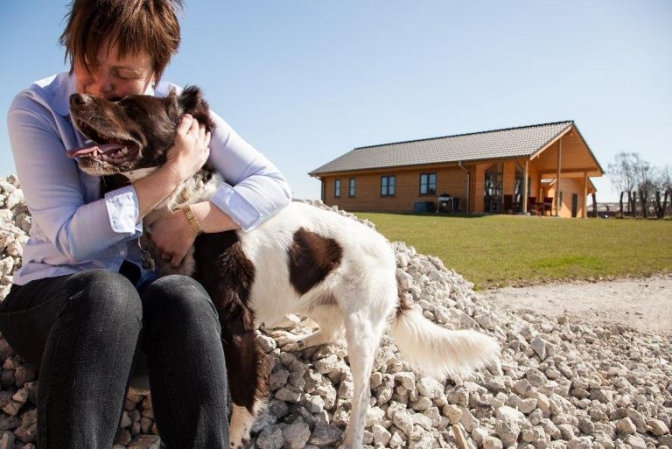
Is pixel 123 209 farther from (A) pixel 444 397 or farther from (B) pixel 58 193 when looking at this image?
(A) pixel 444 397

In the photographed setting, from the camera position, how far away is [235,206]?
2.08 metres

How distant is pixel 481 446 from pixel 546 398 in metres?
0.72

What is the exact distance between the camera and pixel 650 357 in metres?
4.30

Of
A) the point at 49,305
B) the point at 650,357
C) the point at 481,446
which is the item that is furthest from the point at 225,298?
the point at 650,357

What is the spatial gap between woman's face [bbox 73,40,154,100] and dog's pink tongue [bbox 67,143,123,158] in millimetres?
217

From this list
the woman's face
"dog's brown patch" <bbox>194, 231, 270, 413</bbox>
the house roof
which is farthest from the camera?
the house roof

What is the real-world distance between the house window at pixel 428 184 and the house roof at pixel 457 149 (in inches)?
29.8

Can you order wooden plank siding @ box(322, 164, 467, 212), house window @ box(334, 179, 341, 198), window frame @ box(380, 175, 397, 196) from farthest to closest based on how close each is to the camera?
house window @ box(334, 179, 341, 198) < window frame @ box(380, 175, 397, 196) < wooden plank siding @ box(322, 164, 467, 212)

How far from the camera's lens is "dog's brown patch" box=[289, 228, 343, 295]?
2.35 m

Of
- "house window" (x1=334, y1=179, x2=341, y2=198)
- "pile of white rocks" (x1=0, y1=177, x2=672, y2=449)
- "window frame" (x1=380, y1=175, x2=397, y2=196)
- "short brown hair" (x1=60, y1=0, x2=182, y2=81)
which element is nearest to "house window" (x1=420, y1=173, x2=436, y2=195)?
"window frame" (x1=380, y1=175, x2=397, y2=196)

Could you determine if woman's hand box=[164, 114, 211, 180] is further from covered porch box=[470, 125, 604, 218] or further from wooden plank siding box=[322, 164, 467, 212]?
wooden plank siding box=[322, 164, 467, 212]

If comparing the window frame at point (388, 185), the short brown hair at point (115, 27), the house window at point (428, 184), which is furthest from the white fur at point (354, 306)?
the window frame at point (388, 185)

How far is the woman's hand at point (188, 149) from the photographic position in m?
1.98

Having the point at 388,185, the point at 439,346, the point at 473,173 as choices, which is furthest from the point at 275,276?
the point at 388,185
